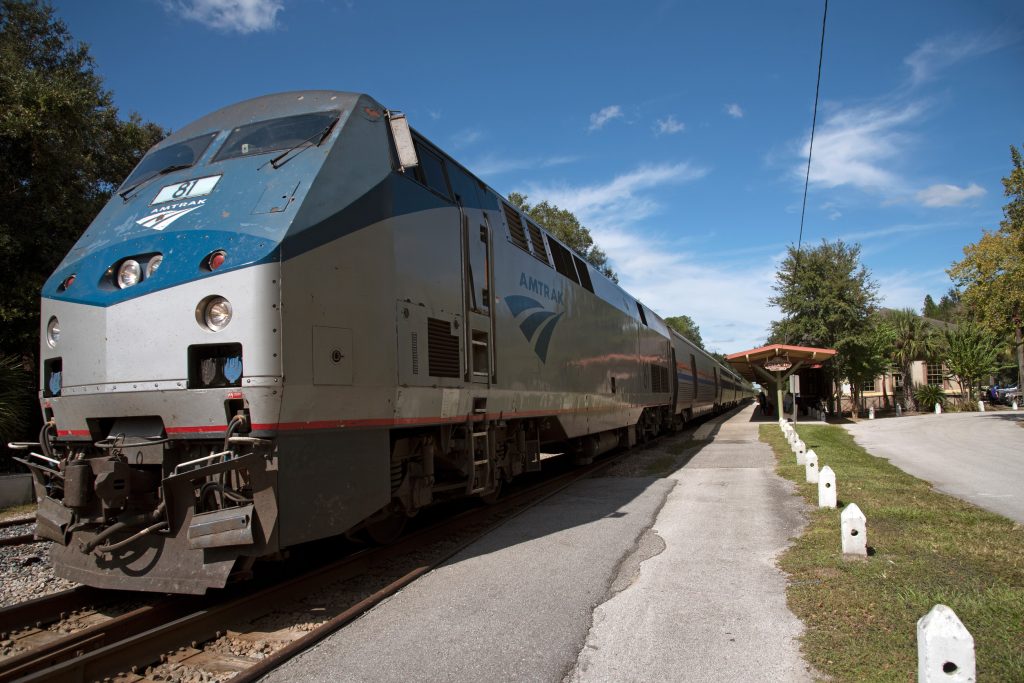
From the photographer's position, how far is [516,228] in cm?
850

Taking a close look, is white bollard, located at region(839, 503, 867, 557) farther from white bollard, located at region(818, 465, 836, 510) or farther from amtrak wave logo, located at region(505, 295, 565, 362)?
amtrak wave logo, located at region(505, 295, 565, 362)

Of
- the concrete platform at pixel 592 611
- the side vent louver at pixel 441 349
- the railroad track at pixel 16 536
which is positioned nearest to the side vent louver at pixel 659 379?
the concrete platform at pixel 592 611

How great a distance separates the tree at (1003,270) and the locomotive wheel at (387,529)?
76.3 feet

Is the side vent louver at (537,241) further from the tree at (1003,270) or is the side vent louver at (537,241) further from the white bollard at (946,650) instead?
the tree at (1003,270)

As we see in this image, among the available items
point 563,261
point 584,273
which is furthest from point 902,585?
point 584,273

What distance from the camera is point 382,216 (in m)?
5.21

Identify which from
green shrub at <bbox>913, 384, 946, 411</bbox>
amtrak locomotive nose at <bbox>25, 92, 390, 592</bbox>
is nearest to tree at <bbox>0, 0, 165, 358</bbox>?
amtrak locomotive nose at <bbox>25, 92, 390, 592</bbox>

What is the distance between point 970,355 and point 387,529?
45273mm

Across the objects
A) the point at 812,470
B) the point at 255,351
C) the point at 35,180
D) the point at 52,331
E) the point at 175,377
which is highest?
the point at 35,180

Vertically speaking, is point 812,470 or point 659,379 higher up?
point 659,379

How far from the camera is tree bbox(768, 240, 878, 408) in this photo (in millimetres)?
30875

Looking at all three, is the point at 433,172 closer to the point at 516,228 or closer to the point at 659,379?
the point at 516,228

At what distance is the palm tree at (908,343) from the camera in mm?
42906

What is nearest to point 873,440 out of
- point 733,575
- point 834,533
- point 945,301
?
point 834,533
